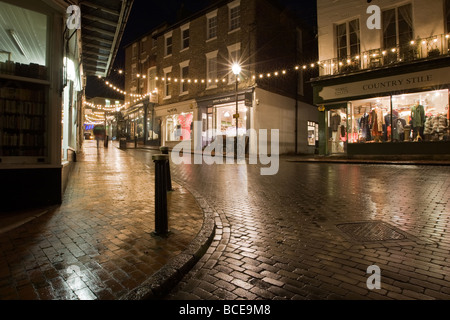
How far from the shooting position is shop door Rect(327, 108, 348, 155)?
669 inches

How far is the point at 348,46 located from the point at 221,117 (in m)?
10.1

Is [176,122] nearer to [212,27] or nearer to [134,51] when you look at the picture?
[212,27]

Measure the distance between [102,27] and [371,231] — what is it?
8587 millimetres

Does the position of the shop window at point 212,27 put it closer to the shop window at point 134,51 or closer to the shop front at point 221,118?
the shop front at point 221,118

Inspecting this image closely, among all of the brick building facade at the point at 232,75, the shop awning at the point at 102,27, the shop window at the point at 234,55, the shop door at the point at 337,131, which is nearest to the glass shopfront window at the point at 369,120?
the shop door at the point at 337,131

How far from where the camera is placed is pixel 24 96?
472 centimetres

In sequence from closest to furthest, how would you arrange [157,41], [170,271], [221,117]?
[170,271], [221,117], [157,41]

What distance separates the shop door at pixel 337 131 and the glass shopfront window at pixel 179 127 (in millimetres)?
11500

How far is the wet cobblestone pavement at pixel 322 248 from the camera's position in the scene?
2.37 meters

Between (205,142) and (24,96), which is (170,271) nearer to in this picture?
(24,96)

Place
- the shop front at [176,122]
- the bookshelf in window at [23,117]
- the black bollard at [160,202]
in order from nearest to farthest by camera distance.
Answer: the black bollard at [160,202] → the bookshelf in window at [23,117] → the shop front at [176,122]

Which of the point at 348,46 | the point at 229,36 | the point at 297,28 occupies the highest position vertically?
the point at 297,28

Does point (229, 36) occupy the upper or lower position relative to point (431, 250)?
upper

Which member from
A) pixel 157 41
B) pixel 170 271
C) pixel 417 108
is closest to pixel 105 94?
pixel 157 41
